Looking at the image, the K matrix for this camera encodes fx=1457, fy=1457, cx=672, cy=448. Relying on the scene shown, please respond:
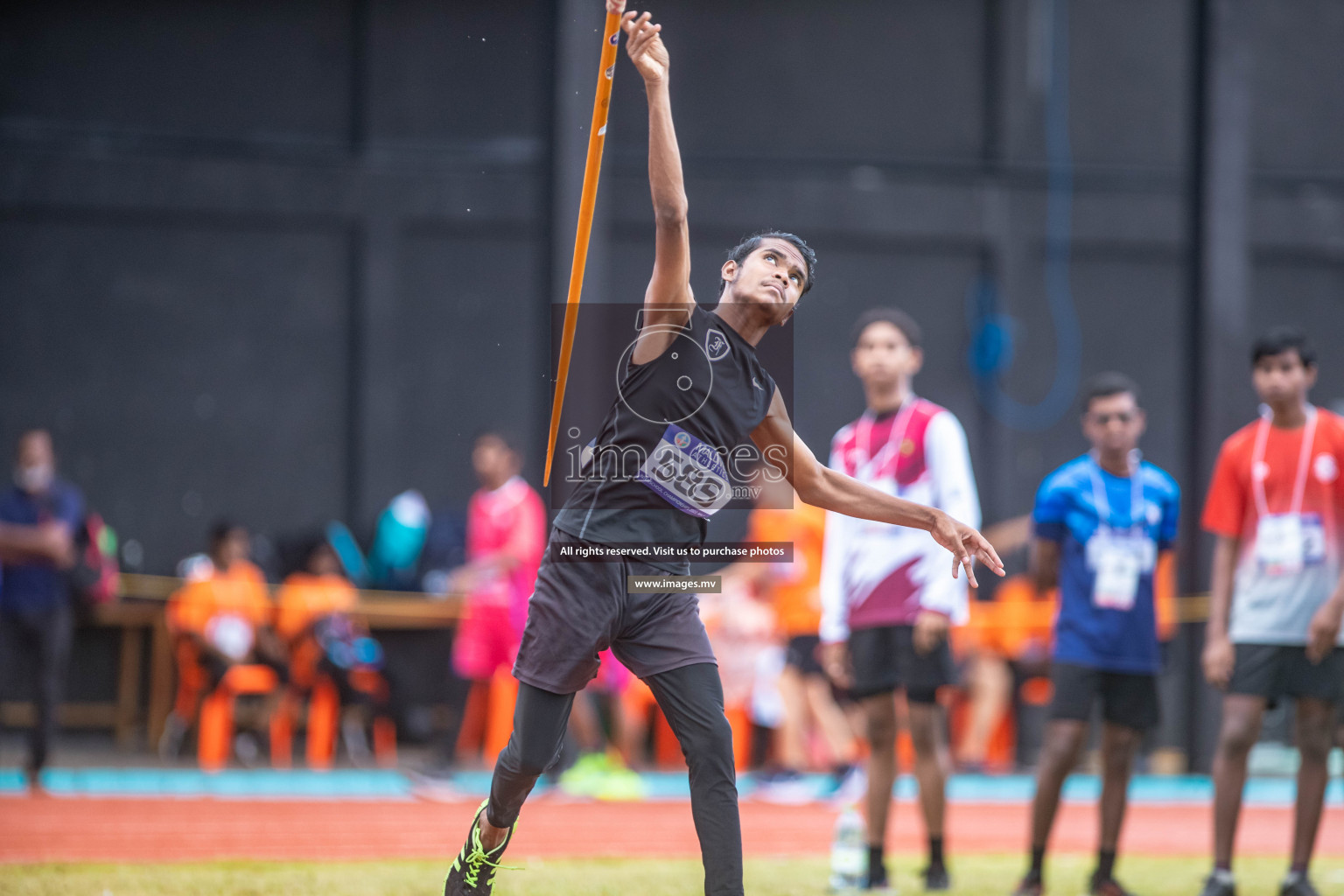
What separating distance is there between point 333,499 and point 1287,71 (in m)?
10.3

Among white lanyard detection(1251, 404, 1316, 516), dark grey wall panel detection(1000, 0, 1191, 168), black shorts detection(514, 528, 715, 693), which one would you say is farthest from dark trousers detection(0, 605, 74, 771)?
dark grey wall panel detection(1000, 0, 1191, 168)

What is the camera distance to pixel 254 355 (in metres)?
13.6

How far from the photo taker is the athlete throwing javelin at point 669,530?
12.7ft

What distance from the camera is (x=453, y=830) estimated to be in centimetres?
767

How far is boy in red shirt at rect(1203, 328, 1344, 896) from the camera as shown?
18.6 ft

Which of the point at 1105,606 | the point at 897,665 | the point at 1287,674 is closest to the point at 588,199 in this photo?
the point at 897,665

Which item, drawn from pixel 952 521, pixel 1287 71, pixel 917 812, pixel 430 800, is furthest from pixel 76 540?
pixel 1287 71

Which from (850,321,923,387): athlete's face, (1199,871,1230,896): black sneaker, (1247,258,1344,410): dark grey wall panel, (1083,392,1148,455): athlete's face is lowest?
(1199,871,1230,896): black sneaker

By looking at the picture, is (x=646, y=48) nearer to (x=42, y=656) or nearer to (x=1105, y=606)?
(x=1105, y=606)

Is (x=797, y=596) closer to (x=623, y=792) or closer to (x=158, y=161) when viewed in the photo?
(x=623, y=792)

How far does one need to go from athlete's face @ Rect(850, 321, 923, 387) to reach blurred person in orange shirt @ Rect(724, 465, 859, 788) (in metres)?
3.63

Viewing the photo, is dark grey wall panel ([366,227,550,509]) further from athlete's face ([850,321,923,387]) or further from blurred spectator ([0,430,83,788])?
athlete's face ([850,321,923,387])

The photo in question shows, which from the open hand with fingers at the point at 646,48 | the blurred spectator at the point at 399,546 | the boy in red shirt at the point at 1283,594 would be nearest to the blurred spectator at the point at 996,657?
the blurred spectator at the point at 399,546

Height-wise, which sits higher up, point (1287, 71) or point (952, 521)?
point (1287, 71)
